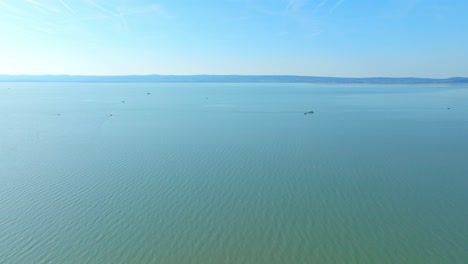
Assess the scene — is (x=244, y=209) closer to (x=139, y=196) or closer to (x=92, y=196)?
(x=139, y=196)

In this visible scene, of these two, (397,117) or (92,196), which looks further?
(397,117)

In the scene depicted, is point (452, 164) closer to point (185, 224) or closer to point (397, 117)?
point (185, 224)

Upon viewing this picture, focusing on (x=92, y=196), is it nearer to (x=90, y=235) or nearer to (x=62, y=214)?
(x=62, y=214)

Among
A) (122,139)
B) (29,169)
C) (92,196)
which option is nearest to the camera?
(92,196)

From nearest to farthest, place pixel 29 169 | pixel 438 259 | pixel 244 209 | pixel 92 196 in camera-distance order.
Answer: pixel 438 259
pixel 244 209
pixel 92 196
pixel 29 169

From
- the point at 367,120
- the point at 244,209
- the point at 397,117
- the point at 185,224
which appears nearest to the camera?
the point at 185,224

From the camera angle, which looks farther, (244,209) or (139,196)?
(139,196)

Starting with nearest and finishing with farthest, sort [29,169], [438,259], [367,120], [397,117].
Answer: [438,259] < [29,169] < [367,120] < [397,117]

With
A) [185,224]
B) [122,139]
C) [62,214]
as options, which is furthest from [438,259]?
[122,139]

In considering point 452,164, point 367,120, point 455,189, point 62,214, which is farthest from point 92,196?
point 367,120
